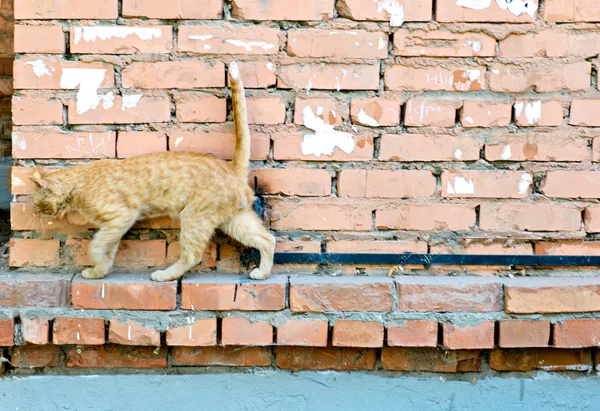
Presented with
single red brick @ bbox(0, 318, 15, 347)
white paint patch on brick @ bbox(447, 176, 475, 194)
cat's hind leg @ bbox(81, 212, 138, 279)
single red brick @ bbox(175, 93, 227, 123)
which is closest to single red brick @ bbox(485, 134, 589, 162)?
white paint patch on brick @ bbox(447, 176, 475, 194)

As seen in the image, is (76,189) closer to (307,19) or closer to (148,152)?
(148,152)

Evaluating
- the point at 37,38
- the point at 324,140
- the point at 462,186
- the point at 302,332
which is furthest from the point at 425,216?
the point at 37,38

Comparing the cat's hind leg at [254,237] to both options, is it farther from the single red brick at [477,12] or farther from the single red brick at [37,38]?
the single red brick at [477,12]

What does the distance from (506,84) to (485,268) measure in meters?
0.73

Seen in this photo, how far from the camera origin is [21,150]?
2348 millimetres

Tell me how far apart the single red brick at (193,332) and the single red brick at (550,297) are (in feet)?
3.74

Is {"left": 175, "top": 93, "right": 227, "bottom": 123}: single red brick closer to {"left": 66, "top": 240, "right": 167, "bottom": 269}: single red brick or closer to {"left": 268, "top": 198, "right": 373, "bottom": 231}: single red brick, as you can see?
{"left": 268, "top": 198, "right": 373, "bottom": 231}: single red brick

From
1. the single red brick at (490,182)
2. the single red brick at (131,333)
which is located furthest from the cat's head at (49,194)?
the single red brick at (490,182)

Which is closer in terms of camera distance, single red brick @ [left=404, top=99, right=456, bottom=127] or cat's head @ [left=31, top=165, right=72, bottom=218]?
cat's head @ [left=31, top=165, right=72, bottom=218]

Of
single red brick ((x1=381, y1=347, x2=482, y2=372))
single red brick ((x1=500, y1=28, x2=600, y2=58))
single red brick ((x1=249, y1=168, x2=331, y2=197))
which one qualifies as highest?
single red brick ((x1=500, y1=28, x2=600, y2=58))

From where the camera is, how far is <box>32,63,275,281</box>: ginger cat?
2.31 meters

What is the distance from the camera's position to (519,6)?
235cm

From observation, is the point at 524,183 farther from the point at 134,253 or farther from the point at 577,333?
the point at 134,253

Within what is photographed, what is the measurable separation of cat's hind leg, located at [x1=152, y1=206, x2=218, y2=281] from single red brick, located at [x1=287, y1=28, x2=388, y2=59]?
28.6 inches
